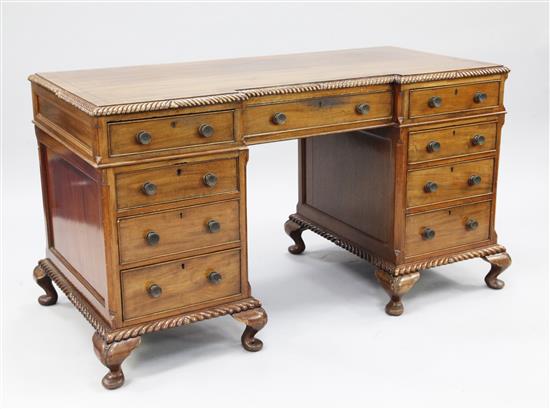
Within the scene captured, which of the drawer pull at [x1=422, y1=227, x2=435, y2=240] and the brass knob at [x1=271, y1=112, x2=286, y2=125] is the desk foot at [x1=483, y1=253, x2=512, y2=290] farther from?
the brass knob at [x1=271, y1=112, x2=286, y2=125]

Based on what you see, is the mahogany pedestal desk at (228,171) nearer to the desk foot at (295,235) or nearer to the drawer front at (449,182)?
the drawer front at (449,182)

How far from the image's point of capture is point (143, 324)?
3.22m

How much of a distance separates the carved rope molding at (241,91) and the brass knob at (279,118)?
8cm

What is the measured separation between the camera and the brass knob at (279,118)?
333cm

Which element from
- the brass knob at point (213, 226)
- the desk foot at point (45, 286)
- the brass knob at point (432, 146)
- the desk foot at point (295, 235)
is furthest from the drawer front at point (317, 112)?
the desk foot at point (45, 286)

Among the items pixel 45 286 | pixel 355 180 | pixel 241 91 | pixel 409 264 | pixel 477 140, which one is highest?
pixel 241 91

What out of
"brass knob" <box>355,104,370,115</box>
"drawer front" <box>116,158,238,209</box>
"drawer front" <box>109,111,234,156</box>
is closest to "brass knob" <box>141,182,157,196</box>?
"drawer front" <box>116,158,238,209</box>

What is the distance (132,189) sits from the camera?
307cm

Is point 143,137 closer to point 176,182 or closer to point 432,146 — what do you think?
point 176,182

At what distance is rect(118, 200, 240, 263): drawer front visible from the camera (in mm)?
3129

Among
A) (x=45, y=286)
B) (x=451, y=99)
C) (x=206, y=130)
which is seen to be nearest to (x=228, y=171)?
(x=206, y=130)

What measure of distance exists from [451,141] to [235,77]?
0.91m

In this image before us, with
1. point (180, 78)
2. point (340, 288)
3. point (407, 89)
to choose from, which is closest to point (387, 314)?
point (340, 288)

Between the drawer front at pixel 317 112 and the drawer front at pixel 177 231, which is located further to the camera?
the drawer front at pixel 317 112
